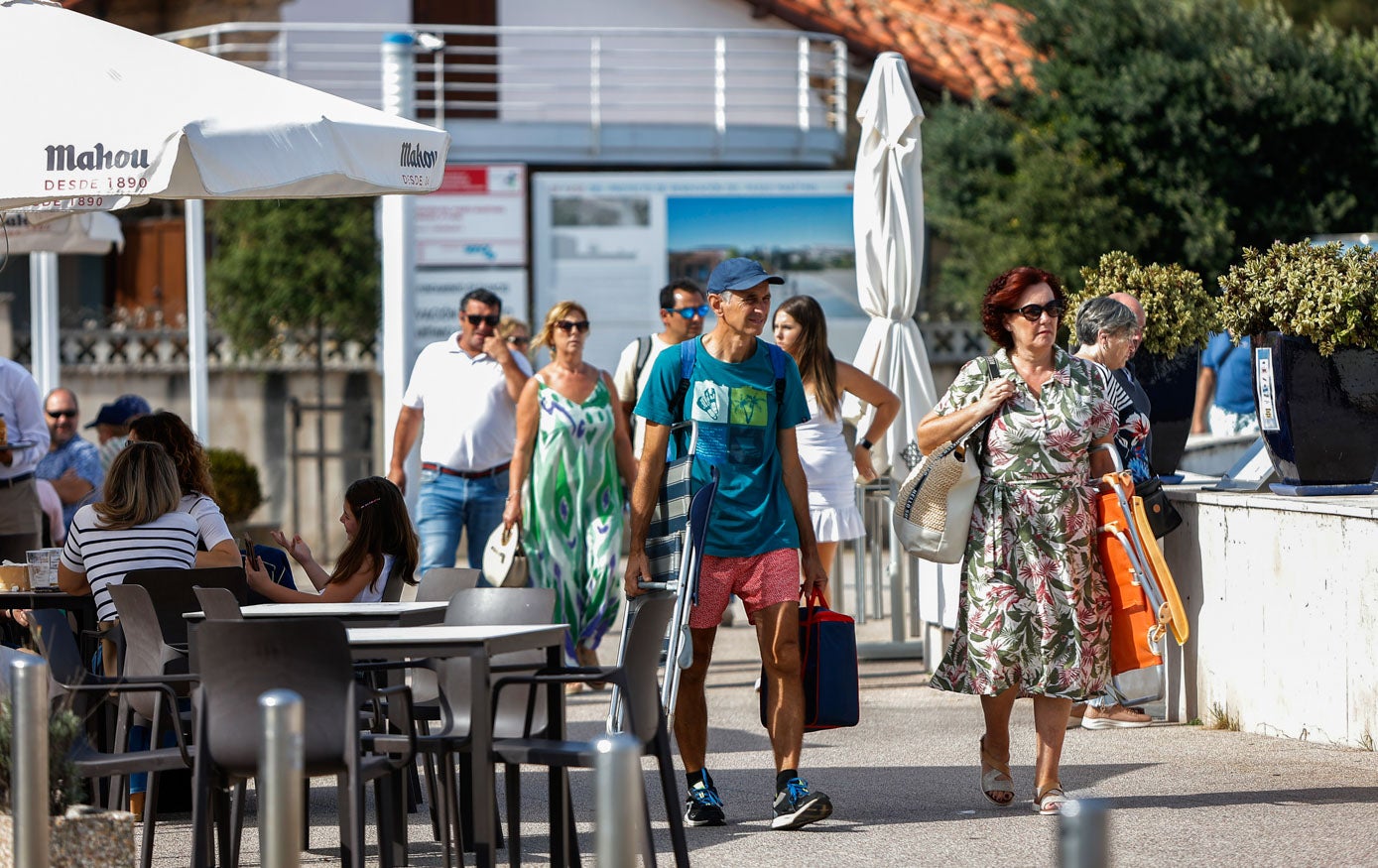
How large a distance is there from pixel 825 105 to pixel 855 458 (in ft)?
42.4

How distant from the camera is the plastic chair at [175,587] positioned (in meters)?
6.80

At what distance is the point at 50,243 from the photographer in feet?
37.5

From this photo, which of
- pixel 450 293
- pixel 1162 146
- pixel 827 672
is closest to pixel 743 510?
pixel 827 672

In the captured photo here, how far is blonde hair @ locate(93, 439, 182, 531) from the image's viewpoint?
23.4 feet

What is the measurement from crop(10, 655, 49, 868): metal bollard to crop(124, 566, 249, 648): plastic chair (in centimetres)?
209

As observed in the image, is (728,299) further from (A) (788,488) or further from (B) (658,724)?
(B) (658,724)

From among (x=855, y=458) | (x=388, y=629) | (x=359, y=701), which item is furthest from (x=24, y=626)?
(x=855, y=458)

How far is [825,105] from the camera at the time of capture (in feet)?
74.0

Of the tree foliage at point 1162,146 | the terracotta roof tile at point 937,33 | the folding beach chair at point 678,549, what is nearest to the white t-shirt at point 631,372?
the folding beach chair at point 678,549

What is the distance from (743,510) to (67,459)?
644cm

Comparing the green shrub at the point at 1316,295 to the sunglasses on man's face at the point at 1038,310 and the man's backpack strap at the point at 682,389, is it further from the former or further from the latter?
the man's backpack strap at the point at 682,389

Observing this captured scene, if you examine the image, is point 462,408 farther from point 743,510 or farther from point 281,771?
point 281,771

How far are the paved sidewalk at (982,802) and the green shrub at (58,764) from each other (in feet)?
3.89

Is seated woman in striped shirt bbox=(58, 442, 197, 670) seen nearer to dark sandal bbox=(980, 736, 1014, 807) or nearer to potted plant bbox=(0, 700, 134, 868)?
potted plant bbox=(0, 700, 134, 868)
